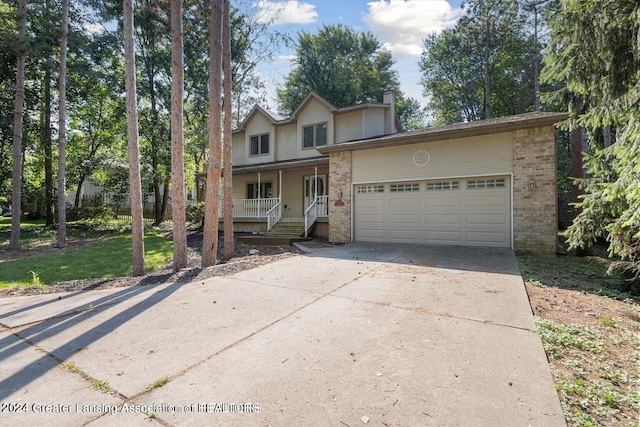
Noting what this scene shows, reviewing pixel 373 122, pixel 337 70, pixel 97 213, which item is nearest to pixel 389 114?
pixel 373 122

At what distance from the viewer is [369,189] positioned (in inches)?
442

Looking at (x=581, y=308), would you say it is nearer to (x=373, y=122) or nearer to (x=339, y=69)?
(x=373, y=122)

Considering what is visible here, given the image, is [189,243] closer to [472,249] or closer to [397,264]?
[397,264]

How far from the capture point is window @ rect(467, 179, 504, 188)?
8.98 meters

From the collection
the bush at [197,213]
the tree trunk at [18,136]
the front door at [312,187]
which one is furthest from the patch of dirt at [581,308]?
the bush at [197,213]

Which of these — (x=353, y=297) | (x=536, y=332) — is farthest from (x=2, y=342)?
(x=536, y=332)

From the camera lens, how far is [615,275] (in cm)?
577

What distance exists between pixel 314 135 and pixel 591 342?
46.5ft

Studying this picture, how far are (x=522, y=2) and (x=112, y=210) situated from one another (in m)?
30.1

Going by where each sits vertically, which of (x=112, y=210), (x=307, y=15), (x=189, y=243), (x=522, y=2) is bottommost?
(x=189, y=243)

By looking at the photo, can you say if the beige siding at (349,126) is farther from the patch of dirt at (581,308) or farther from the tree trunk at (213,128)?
the patch of dirt at (581,308)

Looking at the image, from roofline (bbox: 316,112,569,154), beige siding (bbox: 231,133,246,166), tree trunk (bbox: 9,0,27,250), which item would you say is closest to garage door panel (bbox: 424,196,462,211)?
roofline (bbox: 316,112,569,154)

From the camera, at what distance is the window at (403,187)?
33.9 ft

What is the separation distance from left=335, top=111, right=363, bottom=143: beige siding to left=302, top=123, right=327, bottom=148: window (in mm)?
772
